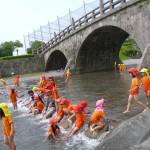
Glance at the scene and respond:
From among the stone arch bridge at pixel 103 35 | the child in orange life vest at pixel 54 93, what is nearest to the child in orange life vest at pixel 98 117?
the child in orange life vest at pixel 54 93

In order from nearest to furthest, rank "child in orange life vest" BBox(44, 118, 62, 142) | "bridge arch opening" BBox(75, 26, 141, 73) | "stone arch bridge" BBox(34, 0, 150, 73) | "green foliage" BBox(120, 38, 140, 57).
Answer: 1. "child in orange life vest" BBox(44, 118, 62, 142)
2. "stone arch bridge" BBox(34, 0, 150, 73)
3. "bridge arch opening" BBox(75, 26, 141, 73)
4. "green foliage" BBox(120, 38, 140, 57)

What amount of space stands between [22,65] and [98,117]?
43.1 metres

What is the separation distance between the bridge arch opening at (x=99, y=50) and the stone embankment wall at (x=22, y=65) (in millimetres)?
15701

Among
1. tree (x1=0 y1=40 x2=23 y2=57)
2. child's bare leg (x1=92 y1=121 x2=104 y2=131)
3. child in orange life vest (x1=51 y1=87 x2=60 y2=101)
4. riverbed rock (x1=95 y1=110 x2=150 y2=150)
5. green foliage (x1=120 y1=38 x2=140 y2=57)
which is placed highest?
tree (x1=0 y1=40 x2=23 y2=57)

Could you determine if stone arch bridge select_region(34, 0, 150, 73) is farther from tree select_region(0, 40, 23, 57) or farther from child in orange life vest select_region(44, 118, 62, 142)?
tree select_region(0, 40, 23, 57)

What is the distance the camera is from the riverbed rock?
23.6ft

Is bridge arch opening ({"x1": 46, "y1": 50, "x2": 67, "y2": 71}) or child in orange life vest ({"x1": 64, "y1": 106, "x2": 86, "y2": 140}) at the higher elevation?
bridge arch opening ({"x1": 46, "y1": 50, "x2": 67, "y2": 71})

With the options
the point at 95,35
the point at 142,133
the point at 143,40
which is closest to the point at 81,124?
the point at 142,133

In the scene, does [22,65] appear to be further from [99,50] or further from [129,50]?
[129,50]

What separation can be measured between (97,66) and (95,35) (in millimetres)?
7075

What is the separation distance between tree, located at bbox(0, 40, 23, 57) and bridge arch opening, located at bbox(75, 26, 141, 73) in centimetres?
4197

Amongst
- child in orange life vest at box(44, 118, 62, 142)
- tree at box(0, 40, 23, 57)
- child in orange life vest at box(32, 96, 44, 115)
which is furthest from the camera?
tree at box(0, 40, 23, 57)

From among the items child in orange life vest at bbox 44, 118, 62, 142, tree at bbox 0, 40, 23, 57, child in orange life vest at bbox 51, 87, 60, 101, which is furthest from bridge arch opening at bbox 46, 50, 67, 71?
child in orange life vest at bbox 44, 118, 62, 142

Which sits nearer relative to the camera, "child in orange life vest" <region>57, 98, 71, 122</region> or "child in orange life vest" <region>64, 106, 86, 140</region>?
"child in orange life vest" <region>64, 106, 86, 140</region>
